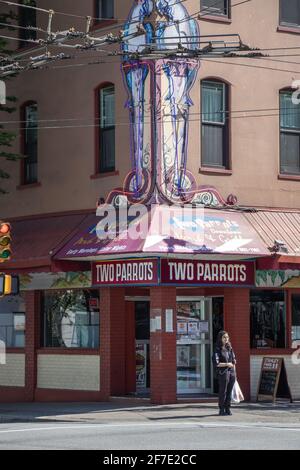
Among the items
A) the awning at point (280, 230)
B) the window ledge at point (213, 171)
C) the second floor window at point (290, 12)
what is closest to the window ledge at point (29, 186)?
the window ledge at point (213, 171)

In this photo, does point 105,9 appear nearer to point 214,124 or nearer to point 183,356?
point 214,124

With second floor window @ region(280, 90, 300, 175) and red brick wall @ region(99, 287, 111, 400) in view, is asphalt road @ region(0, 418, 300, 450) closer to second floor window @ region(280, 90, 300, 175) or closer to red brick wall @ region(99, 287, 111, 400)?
red brick wall @ region(99, 287, 111, 400)

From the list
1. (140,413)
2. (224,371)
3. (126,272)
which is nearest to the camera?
(224,371)

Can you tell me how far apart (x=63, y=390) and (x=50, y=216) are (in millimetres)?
4577

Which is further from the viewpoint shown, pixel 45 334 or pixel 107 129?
pixel 45 334

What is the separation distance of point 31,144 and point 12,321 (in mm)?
4992

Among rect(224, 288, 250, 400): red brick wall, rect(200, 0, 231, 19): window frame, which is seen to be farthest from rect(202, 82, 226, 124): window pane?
rect(224, 288, 250, 400): red brick wall

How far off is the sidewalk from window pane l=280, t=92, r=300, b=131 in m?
7.25

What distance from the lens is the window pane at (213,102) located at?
25516 mm

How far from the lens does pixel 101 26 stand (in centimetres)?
2567

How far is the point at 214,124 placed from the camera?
25.6 meters

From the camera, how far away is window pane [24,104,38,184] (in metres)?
28.1

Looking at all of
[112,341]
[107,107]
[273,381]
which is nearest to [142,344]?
[112,341]

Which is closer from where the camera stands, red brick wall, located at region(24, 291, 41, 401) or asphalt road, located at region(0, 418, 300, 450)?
asphalt road, located at region(0, 418, 300, 450)
